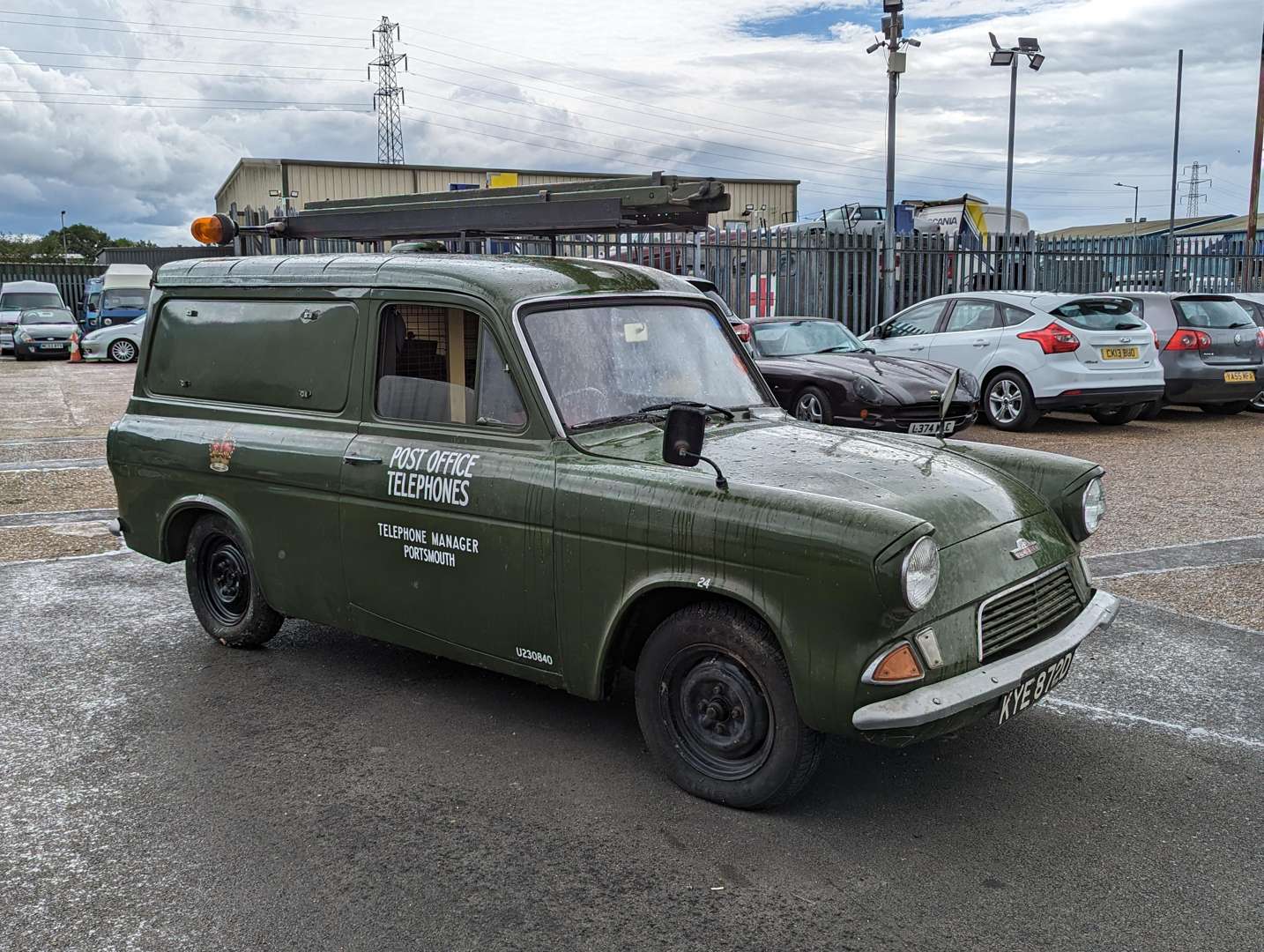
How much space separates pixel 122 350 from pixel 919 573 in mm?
28086

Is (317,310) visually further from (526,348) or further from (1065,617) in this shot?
(1065,617)

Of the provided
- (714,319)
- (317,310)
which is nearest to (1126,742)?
(714,319)

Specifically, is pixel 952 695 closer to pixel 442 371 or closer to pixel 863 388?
pixel 442 371

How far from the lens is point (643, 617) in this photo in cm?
419

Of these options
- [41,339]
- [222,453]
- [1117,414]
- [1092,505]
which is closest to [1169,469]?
[1117,414]

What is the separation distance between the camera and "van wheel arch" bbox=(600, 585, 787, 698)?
13.0 feet

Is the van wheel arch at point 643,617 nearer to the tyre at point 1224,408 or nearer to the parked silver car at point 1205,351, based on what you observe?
the parked silver car at point 1205,351

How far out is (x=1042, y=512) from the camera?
433 centimetres

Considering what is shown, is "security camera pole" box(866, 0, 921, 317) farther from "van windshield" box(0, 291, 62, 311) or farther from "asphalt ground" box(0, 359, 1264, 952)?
"van windshield" box(0, 291, 62, 311)

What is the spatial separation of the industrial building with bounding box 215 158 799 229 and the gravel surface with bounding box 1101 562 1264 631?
29090 mm

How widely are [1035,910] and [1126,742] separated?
1.48 meters

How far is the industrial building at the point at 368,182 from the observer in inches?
1499

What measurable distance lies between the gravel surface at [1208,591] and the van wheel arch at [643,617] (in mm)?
3667

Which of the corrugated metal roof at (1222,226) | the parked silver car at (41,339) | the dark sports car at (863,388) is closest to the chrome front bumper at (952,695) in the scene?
the dark sports car at (863,388)
